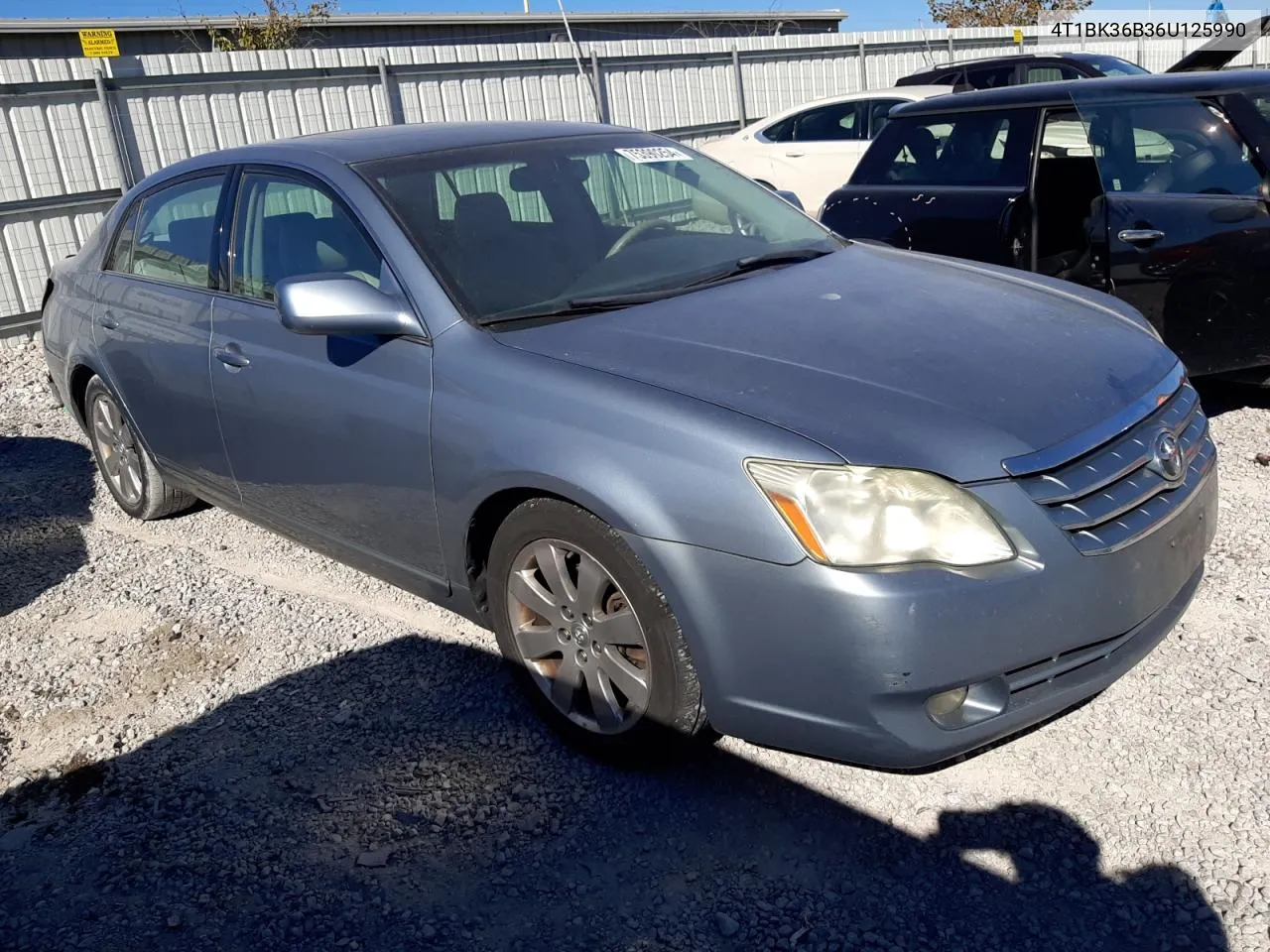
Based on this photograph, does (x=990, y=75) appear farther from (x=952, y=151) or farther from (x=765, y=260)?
(x=765, y=260)

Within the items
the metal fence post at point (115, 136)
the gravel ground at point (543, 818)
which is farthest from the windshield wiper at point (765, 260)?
the metal fence post at point (115, 136)

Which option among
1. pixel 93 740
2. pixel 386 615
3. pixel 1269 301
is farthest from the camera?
pixel 1269 301

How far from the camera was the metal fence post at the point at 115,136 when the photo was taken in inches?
380

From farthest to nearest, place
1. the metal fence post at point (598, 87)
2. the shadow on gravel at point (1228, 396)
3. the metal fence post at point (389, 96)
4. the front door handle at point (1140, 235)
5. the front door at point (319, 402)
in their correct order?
the metal fence post at point (598, 87) → the metal fence post at point (389, 96) → the shadow on gravel at point (1228, 396) → the front door handle at point (1140, 235) → the front door at point (319, 402)

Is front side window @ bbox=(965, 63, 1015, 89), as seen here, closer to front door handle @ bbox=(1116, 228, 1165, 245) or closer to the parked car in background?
front door handle @ bbox=(1116, 228, 1165, 245)

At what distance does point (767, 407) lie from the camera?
8.60 feet

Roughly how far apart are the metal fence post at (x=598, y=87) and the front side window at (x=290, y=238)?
32.6 ft

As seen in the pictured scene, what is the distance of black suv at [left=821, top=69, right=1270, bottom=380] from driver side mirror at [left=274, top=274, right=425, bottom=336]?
344 cm

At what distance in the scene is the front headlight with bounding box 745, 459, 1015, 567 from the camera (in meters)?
2.44

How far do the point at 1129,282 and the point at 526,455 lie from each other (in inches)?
135

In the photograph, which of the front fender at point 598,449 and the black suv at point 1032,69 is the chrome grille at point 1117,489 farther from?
the black suv at point 1032,69

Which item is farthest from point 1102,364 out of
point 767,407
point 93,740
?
point 93,740

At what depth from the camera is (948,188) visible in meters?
6.05

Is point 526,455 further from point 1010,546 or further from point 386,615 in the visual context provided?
point 386,615
